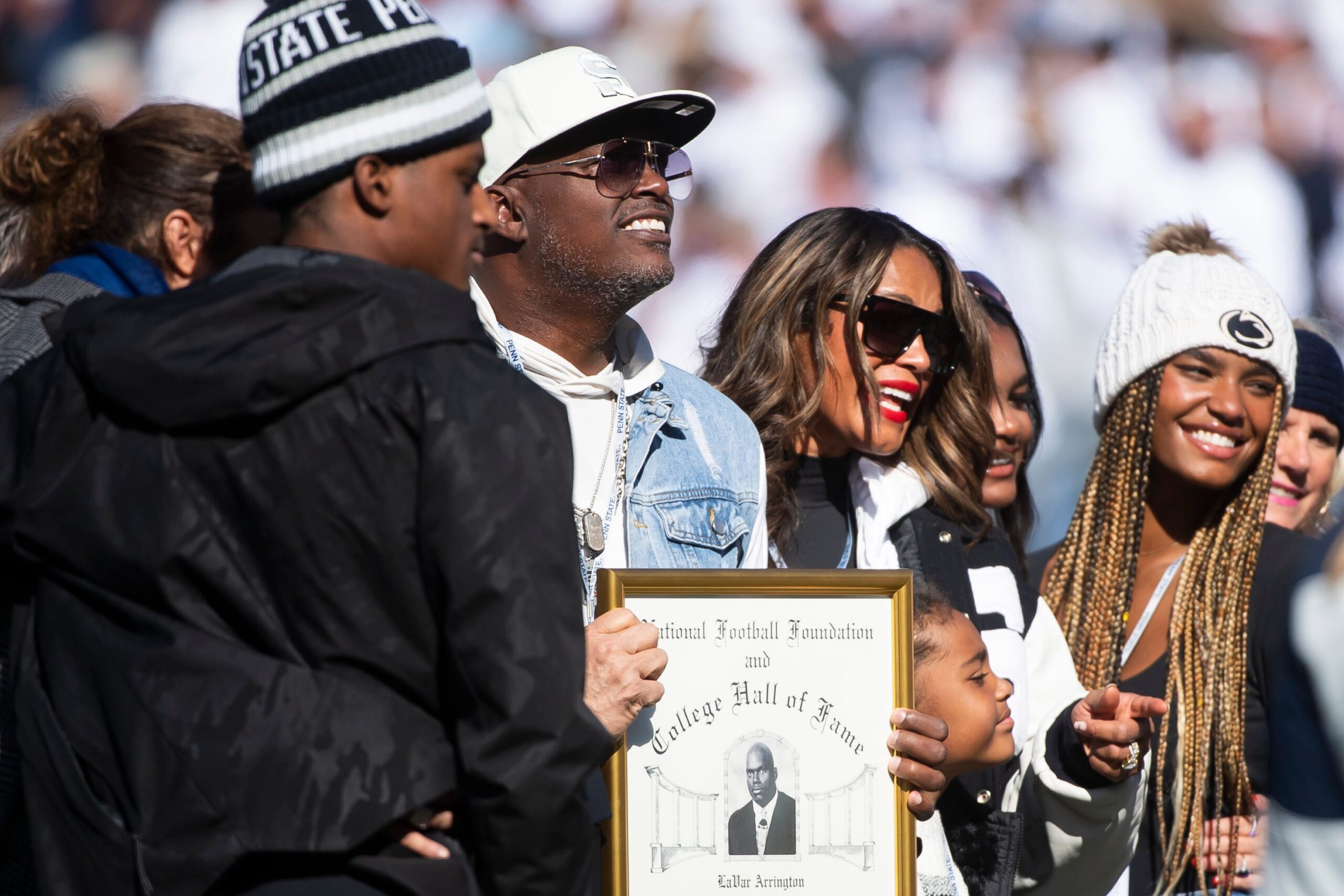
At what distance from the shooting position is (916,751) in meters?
2.63

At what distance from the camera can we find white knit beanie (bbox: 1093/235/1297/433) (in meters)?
4.46

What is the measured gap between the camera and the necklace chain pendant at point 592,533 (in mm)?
2988

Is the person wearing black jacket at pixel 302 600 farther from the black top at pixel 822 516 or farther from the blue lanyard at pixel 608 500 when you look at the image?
the black top at pixel 822 516

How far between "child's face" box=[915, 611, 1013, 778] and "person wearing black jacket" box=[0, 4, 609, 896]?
1.23 metres

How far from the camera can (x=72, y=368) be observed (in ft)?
6.45

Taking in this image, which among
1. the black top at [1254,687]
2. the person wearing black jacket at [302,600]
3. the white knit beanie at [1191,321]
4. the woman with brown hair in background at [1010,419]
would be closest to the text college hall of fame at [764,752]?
the person wearing black jacket at [302,600]

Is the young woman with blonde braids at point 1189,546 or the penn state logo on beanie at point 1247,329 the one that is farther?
the penn state logo on beanie at point 1247,329

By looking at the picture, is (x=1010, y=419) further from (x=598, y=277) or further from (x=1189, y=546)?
(x=598, y=277)

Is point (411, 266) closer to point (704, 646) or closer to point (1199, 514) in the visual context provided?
point (704, 646)

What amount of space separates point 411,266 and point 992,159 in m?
4.31

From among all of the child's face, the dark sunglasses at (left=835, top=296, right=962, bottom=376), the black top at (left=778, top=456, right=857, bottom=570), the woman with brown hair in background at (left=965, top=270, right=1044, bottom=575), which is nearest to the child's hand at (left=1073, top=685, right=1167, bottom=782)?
the child's face

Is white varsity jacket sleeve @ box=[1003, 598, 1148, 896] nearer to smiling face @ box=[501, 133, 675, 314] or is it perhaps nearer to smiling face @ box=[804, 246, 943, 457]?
smiling face @ box=[804, 246, 943, 457]

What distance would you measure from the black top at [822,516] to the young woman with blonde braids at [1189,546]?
950 mm

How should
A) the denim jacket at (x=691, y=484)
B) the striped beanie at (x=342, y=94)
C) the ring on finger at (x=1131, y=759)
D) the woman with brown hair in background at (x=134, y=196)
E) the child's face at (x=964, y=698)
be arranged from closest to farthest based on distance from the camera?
1. the striped beanie at (x=342, y=94)
2. the woman with brown hair in background at (x=134, y=196)
3. the child's face at (x=964, y=698)
4. the denim jacket at (x=691, y=484)
5. the ring on finger at (x=1131, y=759)
